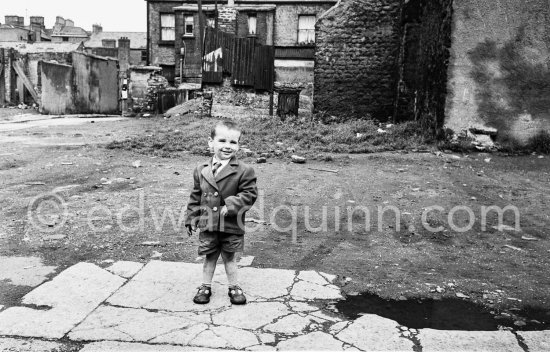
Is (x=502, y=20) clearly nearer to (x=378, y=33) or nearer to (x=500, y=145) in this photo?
(x=500, y=145)

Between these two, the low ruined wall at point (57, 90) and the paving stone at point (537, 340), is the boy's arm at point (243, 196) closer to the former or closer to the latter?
the paving stone at point (537, 340)

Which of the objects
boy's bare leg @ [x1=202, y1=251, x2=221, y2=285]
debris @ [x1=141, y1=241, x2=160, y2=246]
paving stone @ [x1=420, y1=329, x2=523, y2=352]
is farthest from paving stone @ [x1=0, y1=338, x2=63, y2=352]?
paving stone @ [x1=420, y1=329, x2=523, y2=352]

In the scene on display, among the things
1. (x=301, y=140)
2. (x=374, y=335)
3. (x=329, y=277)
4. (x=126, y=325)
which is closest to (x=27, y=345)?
(x=126, y=325)

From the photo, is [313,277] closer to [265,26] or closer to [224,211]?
[224,211]

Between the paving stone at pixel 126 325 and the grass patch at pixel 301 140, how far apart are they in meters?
5.22

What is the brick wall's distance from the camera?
11289mm

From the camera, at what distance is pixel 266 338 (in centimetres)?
247

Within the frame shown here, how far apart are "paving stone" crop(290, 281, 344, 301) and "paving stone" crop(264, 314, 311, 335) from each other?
0.86 feet

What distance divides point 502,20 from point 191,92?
16839mm

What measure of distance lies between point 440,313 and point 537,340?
0.55m

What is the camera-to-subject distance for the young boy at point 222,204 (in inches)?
114

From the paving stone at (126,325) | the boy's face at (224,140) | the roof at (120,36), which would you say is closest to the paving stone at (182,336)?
the paving stone at (126,325)

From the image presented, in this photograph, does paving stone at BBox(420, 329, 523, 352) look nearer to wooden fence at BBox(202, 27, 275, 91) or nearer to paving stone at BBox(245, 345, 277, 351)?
paving stone at BBox(245, 345, 277, 351)

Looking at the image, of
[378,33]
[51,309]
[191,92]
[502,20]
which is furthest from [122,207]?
[191,92]
